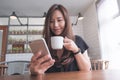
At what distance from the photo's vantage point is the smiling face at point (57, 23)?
3.60 ft

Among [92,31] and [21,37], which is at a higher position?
[92,31]

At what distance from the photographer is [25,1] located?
4320 millimetres

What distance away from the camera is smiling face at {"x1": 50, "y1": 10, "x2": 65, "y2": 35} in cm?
110

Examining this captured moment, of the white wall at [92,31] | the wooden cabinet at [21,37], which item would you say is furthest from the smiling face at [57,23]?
the wooden cabinet at [21,37]

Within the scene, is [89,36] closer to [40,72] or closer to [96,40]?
[96,40]

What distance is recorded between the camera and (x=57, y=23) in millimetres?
1104

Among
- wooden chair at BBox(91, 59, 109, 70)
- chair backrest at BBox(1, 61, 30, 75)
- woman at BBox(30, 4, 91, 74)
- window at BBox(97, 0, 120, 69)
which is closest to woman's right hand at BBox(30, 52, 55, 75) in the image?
woman at BBox(30, 4, 91, 74)

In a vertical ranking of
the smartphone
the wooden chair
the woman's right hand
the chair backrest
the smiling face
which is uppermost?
the smiling face

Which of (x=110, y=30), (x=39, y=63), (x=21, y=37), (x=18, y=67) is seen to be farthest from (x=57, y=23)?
(x=21, y=37)

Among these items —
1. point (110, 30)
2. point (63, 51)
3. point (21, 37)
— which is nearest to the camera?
point (63, 51)

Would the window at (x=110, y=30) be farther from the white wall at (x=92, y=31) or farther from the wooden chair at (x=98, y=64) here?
the wooden chair at (x=98, y=64)

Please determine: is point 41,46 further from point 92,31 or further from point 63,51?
point 92,31

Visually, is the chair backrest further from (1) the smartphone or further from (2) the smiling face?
Result: (1) the smartphone

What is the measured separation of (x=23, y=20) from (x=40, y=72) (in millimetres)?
4868
